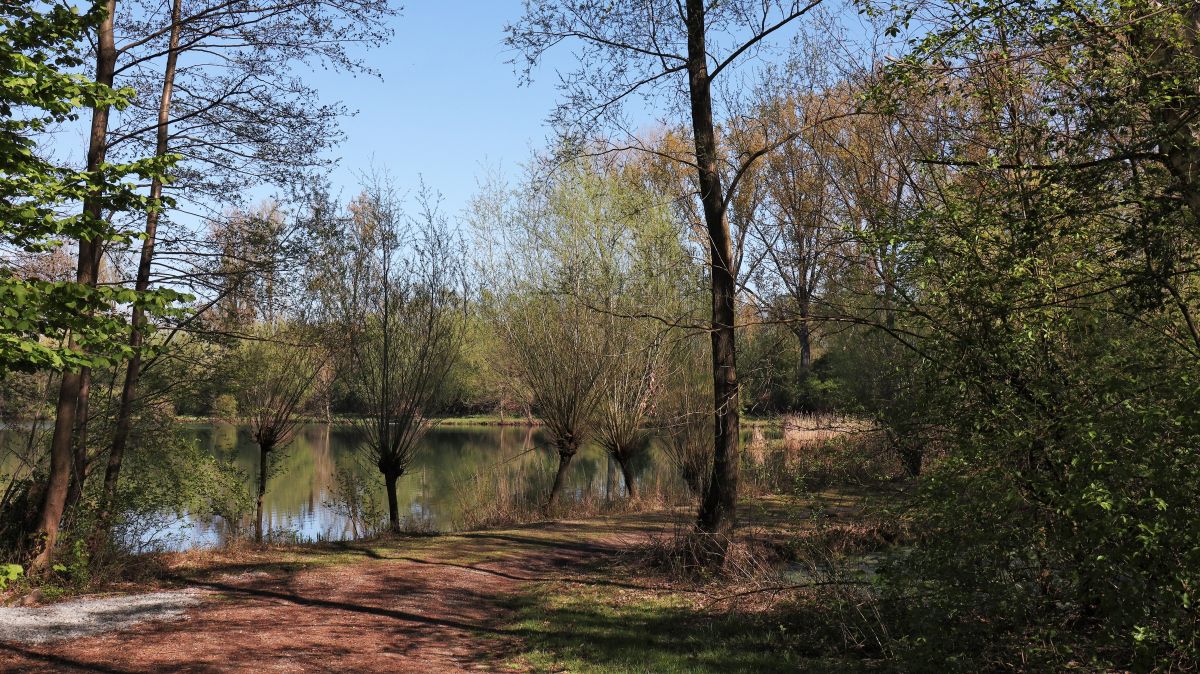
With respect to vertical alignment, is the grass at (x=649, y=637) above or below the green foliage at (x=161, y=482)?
below

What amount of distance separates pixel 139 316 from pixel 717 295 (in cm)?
699

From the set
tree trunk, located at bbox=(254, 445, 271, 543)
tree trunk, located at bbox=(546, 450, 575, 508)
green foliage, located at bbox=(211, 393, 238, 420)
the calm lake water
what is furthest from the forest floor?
tree trunk, located at bbox=(546, 450, 575, 508)

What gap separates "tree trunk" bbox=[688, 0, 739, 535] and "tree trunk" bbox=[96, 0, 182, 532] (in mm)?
6368

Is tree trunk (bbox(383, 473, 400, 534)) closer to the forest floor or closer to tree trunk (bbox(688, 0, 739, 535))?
the forest floor

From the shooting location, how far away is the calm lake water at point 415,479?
53.9 feet

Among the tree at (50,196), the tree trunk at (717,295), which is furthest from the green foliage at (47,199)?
the tree trunk at (717,295)

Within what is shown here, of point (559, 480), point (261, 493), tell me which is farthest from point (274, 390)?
point (559, 480)

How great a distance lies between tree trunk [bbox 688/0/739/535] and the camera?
31.5 feet

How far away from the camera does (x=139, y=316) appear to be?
32.1 ft

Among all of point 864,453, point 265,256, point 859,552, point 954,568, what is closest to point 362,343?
point 265,256

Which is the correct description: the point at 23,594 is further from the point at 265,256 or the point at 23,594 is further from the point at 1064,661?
the point at 1064,661

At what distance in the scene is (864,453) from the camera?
6.68 metres

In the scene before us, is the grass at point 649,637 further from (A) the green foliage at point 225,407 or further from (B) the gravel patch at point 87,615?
(A) the green foliage at point 225,407

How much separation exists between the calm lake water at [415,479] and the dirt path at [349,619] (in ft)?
10.4
